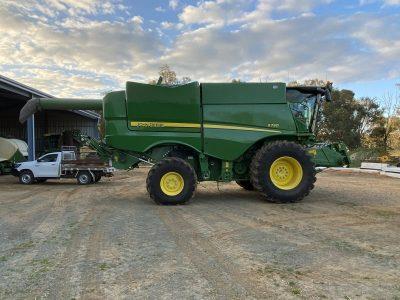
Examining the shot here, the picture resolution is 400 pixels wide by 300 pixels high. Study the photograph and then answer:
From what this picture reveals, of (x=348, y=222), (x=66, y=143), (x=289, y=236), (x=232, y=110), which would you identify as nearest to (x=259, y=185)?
(x=232, y=110)

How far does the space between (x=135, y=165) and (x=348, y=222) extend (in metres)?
5.91

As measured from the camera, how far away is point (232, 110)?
1183cm

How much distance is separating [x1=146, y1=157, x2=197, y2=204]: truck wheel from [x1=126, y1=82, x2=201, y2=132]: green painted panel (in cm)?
101

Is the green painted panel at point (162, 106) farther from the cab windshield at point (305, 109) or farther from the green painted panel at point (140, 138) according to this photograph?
the cab windshield at point (305, 109)

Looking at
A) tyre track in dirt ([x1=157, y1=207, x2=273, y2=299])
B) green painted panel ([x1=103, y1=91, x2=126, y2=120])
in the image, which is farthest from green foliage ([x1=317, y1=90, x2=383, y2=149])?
tyre track in dirt ([x1=157, y1=207, x2=273, y2=299])

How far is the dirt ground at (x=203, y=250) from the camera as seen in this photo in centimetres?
509

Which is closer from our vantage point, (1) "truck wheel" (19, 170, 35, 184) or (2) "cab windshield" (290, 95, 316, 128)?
(2) "cab windshield" (290, 95, 316, 128)

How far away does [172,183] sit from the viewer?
1159cm

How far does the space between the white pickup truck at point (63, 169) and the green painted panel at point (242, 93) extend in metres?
9.98

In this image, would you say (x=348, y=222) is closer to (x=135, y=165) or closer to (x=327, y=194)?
(x=327, y=194)

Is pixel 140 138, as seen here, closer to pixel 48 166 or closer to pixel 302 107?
pixel 302 107

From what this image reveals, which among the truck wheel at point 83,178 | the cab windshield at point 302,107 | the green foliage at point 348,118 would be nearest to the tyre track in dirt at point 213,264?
the cab windshield at point 302,107

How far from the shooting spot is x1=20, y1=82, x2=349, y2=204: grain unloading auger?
11.6 metres

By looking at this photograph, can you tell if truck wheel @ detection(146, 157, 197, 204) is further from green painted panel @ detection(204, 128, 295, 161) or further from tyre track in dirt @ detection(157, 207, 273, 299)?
tyre track in dirt @ detection(157, 207, 273, 299)
